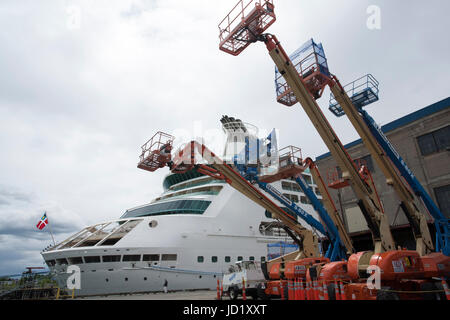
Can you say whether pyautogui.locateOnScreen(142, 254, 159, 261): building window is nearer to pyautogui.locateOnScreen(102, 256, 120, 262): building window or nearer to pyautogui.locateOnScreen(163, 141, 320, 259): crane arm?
pyautogui.locateOnScreen(102, 256, 120, 262): building window

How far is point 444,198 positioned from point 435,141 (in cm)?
403

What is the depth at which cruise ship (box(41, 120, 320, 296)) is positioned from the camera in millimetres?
18297

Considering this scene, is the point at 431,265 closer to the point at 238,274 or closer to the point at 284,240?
the point at 238,274

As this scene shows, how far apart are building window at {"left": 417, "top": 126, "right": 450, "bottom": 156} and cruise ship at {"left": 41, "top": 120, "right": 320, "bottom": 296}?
12.2 meters

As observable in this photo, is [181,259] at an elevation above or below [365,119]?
below

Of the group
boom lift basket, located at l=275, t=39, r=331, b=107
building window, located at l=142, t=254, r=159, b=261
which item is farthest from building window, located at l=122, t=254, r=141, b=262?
boom lift basket, located at l=275, t=39, r=331, b=107

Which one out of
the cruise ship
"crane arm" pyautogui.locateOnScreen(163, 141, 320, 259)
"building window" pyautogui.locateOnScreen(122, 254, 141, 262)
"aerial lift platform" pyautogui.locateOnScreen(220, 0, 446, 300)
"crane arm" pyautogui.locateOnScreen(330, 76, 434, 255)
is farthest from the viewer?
"building window" pyautogui.locateOnScreen(122, 254, 141, 262)

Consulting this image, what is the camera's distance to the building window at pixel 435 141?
19.7 meters

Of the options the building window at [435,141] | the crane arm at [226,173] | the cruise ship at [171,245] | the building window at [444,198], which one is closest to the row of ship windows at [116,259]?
the cruise ship at [171,245]

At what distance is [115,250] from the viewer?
18438mm

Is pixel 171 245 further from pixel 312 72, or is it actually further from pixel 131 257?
pixel 312 72

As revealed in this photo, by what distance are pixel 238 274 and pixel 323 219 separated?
6374mm

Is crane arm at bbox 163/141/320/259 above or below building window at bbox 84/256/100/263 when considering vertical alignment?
above

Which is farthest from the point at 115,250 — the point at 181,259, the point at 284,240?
the point at 284,240
